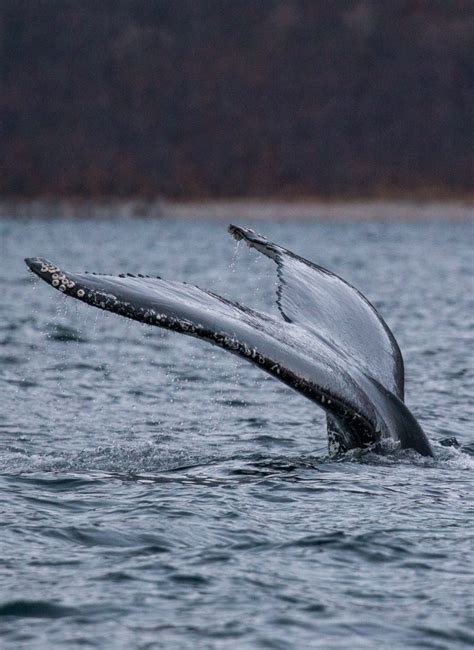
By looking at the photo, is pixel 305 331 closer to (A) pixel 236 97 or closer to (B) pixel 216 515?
(B) pixel 216 515

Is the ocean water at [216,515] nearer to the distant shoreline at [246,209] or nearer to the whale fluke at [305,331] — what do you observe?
the whale fluke at [305,331]

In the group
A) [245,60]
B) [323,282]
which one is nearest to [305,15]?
[245,60]

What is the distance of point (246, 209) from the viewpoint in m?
106

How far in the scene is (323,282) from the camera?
30.5 ft

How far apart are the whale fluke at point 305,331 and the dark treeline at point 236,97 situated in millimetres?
97996

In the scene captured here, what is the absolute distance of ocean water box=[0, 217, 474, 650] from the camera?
682 cm

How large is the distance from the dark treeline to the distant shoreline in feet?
7.66

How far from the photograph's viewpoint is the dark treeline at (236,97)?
366 ft

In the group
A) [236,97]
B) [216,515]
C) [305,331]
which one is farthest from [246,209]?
[216,515]

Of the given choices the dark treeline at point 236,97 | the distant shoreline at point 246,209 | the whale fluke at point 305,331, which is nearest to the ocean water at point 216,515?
the whale fluke at point 305,331

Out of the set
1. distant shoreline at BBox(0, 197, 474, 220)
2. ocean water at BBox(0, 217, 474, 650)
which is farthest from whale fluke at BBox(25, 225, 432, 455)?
distant shoreline at BBox(0, 197, 474, 220)

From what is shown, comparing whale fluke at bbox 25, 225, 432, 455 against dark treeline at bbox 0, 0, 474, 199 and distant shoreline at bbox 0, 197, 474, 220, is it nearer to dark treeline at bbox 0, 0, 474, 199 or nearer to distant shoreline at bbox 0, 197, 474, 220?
distant shoreline at bbox 0, 197, 474, 220

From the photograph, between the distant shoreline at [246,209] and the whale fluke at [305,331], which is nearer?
the whale fluke at [305,331]

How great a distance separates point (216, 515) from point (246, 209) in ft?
319
